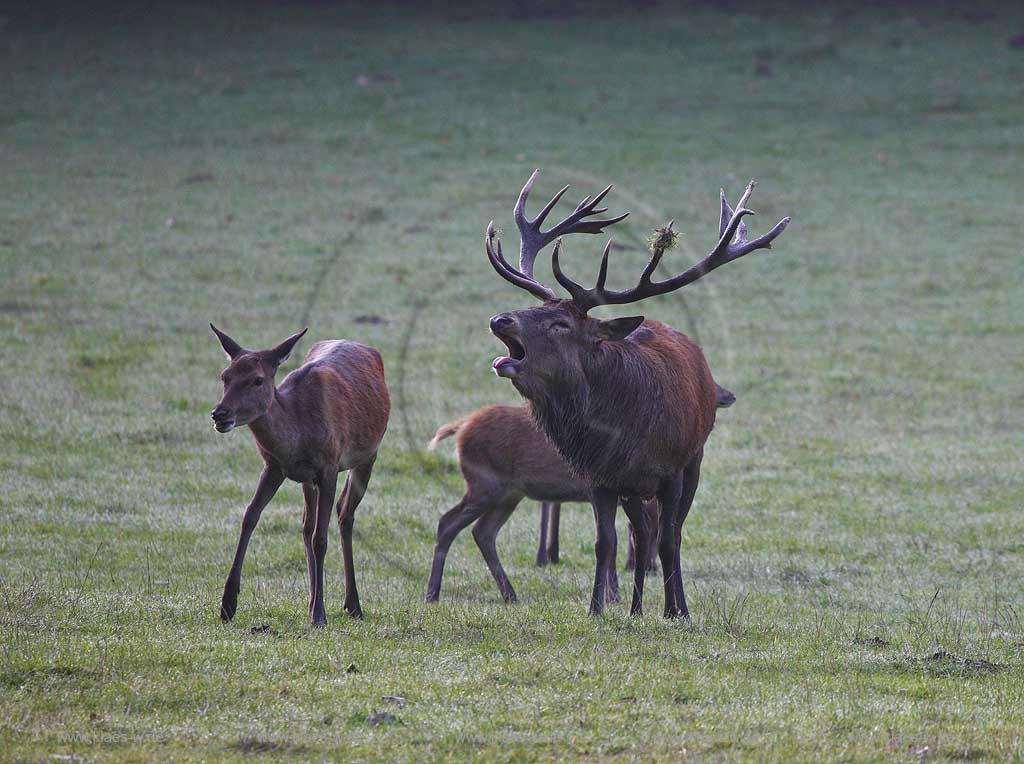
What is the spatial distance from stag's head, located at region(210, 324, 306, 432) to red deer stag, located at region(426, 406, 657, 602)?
244 cm

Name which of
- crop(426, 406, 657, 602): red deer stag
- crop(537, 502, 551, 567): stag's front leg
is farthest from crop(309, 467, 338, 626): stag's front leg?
crop(537, 502, 551, 567): stag's front leg

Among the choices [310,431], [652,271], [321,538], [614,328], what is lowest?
[321,538]

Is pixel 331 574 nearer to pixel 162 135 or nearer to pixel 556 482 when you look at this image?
pixel 556 482

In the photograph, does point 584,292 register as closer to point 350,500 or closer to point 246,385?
point 246,385

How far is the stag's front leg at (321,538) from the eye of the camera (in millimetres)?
8078

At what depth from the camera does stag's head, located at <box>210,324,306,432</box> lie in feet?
26.0

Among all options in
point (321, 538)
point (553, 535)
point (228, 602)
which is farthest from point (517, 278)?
point (553, 535)

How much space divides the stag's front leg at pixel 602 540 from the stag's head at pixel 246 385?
210 centimetres

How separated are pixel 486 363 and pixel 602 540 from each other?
902cm

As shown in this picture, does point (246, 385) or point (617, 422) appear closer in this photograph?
point (246, 385)

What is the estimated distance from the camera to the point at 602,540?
870 cm

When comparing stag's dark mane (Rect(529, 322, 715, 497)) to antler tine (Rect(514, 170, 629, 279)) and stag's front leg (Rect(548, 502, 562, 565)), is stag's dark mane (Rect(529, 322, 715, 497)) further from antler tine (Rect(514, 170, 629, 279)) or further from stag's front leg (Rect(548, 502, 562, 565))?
stag's front leg (Rect(548, 502, 562, 565))

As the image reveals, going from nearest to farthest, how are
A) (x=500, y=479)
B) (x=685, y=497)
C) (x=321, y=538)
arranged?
(x=321, y=538) → (x=685, y=497) → (x=500, y=479)

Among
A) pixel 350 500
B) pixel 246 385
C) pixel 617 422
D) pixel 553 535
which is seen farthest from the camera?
pixel 553 535
